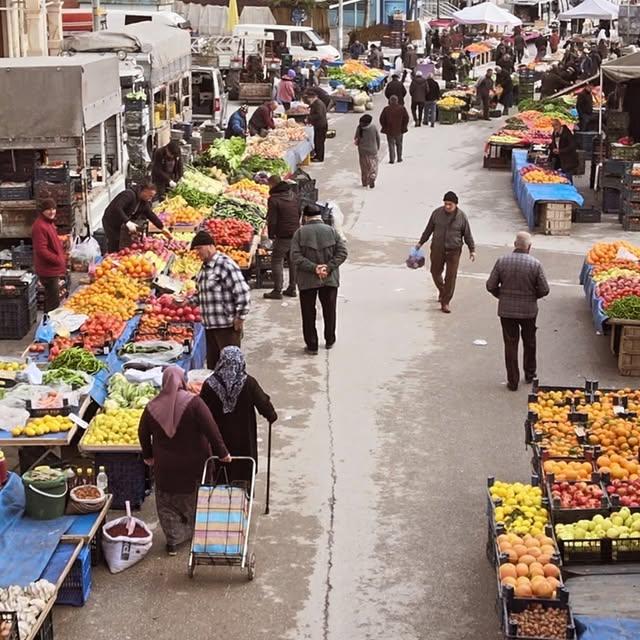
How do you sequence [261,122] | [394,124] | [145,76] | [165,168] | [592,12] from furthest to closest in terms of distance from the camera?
[592,12], [394,124], [261,122], [145,76], [165,168]

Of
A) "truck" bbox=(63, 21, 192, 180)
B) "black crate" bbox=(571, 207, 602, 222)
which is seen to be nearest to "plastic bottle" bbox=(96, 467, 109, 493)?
"black crate" bbox=(571, 207, 602, 222)

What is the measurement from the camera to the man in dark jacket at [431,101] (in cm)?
3653

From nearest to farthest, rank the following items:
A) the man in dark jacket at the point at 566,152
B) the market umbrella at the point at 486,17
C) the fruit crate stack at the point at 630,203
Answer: the fruit crate stack at the point at 630,203, the man in dark jacket at the point at 566,152, the market umbrella at the point at 486,17

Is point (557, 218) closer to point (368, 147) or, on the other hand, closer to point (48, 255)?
point (368, 147)

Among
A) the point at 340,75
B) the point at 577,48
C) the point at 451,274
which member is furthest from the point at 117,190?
the point at 577,48

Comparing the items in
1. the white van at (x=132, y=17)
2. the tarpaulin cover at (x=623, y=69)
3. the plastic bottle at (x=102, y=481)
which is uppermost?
the tarpaulin cover at (x=623, y=69)

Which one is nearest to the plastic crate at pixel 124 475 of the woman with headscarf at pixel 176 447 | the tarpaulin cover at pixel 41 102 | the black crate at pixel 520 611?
the woman with headscarf at pixel 176 447

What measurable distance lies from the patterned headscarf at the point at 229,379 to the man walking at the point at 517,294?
446 centimetres

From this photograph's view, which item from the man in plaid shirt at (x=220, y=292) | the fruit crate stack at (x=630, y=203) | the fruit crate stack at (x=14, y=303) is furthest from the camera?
the fruit crate stack at (x=630, y=203)

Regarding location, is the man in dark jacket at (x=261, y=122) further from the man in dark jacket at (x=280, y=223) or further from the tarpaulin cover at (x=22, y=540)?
the tarpaulin cover at (x=22, y=540)

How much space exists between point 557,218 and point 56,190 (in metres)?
8.47

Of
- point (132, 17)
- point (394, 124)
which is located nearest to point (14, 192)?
point (394, 124)

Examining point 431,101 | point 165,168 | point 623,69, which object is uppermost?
point 623,69

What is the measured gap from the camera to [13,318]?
52.6 ft
